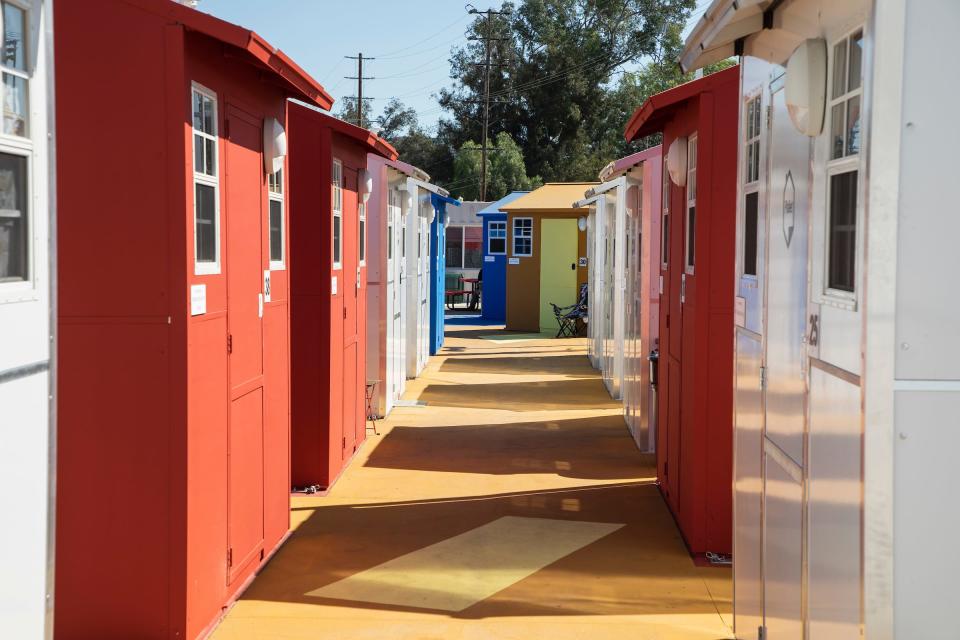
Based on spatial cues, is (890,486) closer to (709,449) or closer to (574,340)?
(709,449)

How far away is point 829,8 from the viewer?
11.0 feet

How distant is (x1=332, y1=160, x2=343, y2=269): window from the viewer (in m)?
8.60

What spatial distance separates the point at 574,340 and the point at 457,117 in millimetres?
30512

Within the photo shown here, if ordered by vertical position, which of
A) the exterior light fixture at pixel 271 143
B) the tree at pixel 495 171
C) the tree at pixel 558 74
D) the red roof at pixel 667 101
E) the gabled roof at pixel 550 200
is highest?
the tree at pixel 558 74

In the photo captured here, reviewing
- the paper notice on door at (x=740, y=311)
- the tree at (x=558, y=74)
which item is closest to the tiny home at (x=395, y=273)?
the paper notice on door at (x=740, y=311)

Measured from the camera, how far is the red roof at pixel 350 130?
8.16 meters

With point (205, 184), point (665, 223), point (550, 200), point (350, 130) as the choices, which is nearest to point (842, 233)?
point (205, 184)

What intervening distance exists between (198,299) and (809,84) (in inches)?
110

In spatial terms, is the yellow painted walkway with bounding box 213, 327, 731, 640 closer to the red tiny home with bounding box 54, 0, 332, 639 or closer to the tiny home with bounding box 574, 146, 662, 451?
the tiny home with bounding box 574, 146, 662, 451

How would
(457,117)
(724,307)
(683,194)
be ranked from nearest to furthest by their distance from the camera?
1. (724,307)
2. (683,194)
3. (457,117)

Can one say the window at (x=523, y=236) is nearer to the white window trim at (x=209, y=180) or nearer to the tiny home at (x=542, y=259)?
the tiny home at (x=542, y=259)

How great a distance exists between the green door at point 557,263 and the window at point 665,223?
15.9 m

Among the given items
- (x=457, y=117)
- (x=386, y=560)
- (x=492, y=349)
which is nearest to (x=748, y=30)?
(x=386, y=560)

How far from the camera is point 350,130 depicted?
28.2 ft
